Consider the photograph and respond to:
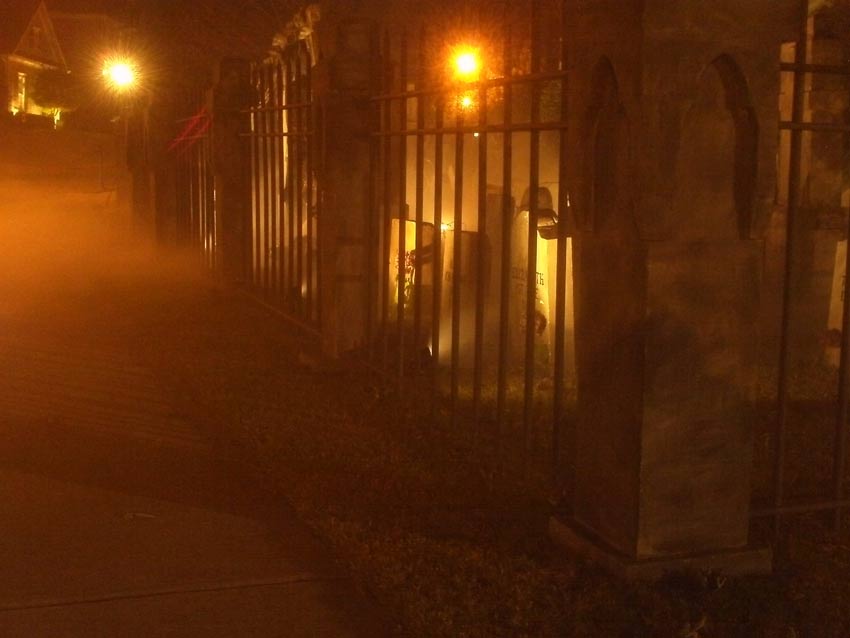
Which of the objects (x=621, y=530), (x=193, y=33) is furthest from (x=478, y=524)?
(x=193, y=33)

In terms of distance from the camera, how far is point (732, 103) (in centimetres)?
438

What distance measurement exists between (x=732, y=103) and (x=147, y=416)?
451cm

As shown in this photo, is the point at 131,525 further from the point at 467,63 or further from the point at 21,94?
the point at 21,94

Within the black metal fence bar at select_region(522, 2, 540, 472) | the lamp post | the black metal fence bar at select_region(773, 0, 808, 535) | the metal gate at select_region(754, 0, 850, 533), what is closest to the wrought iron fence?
the lamp post

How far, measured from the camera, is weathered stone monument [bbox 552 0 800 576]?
4281 mm

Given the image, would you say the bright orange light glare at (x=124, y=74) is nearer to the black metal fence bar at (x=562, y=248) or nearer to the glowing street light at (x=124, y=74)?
the glowing street light at (x=124, y=74)

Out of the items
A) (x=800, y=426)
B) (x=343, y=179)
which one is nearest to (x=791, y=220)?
(x=800, y=426)

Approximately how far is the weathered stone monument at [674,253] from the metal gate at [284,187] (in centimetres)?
431

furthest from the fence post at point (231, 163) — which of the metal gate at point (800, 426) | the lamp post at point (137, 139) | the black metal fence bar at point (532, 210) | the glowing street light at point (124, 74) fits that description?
the glowing street light at point (124, 74)

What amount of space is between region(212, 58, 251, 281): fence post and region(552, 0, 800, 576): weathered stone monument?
7.16 meters

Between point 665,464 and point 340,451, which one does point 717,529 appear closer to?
point 665,464

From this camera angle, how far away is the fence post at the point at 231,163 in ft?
37.4

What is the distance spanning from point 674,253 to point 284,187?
633cm

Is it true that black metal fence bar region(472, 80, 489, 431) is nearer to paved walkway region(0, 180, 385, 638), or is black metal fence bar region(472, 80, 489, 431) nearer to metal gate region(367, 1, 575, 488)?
metal gate region(367, 1, 575, 488)
